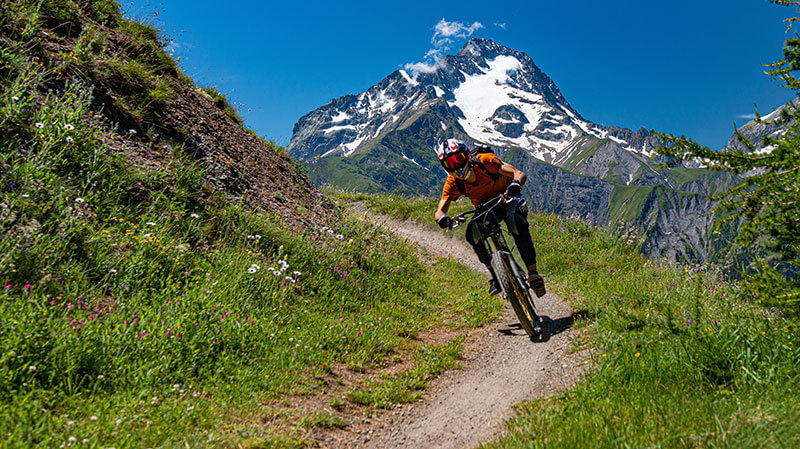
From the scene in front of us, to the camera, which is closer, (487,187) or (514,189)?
(514,189)

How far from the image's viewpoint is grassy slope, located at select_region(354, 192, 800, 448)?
101 inches

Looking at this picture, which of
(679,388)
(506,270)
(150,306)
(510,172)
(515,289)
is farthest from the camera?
(510,172)

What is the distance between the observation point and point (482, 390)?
502 centimetres

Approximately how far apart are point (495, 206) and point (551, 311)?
298 cm

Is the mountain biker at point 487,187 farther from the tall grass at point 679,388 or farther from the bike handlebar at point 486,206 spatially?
the tall grass at point 679,388

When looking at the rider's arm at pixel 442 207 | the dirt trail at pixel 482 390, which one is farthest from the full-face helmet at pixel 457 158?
the dirt trail at pixel 482 390

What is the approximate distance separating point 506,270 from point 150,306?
16.8 ft

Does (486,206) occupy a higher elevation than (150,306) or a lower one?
higher

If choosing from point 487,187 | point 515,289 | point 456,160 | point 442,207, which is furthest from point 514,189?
point 515,289

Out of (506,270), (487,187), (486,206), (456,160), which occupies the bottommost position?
(506,270)

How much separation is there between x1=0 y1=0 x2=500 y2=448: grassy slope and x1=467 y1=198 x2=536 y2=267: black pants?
1745mm

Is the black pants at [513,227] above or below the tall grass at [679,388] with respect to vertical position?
above

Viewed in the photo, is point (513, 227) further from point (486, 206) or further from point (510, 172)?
point (510, 172)

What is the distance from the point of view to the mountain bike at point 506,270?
6.43 metres
